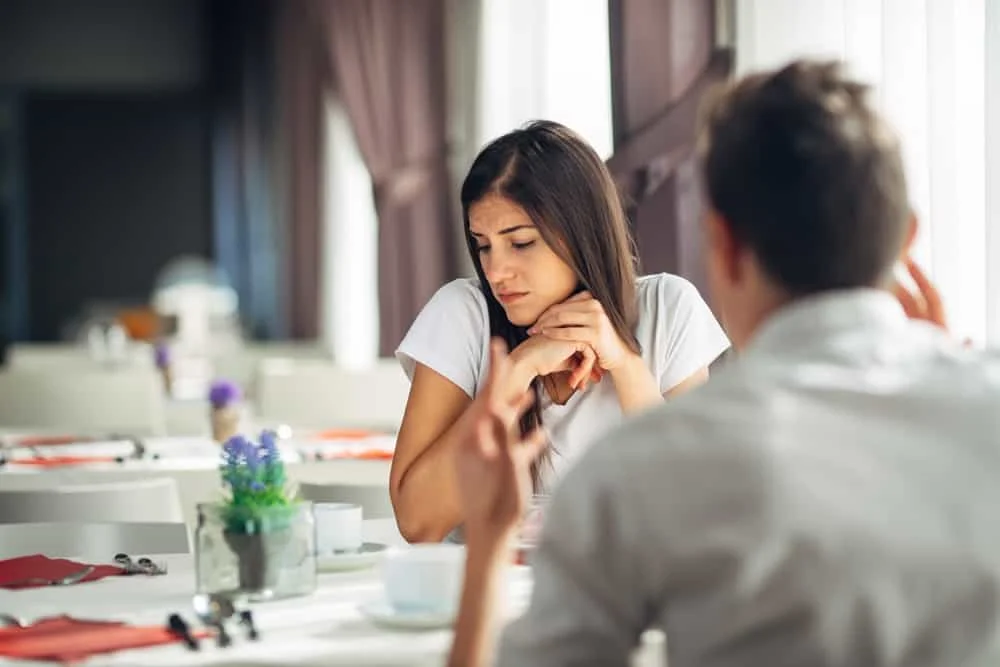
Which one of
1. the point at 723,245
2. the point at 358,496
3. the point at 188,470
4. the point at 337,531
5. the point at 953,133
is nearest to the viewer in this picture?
the point at 723,245

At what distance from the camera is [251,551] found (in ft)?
6.51

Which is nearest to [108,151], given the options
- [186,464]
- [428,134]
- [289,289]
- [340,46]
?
[289,289]

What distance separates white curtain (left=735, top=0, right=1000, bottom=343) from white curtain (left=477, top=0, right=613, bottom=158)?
155cm

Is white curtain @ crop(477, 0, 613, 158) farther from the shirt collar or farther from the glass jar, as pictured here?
the shirt collar

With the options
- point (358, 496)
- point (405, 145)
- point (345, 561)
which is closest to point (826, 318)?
point (345, 561)

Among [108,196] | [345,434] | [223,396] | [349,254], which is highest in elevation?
[223,396]

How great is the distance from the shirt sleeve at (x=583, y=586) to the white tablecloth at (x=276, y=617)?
399 mm

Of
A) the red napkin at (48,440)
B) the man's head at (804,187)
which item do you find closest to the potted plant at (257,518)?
the man's head at (804,187)

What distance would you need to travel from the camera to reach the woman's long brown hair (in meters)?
2.68

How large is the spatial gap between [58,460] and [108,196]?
1124 cm

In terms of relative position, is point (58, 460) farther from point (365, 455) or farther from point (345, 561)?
point (345, 561)

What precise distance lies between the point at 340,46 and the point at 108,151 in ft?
22.4

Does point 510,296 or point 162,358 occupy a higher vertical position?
point 510,296

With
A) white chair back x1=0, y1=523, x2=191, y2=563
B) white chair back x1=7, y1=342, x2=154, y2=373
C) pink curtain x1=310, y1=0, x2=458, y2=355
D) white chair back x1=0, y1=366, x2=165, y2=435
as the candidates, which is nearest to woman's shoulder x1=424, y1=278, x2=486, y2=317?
white chair back x1=0, y1=523, x2=191, y2=563
